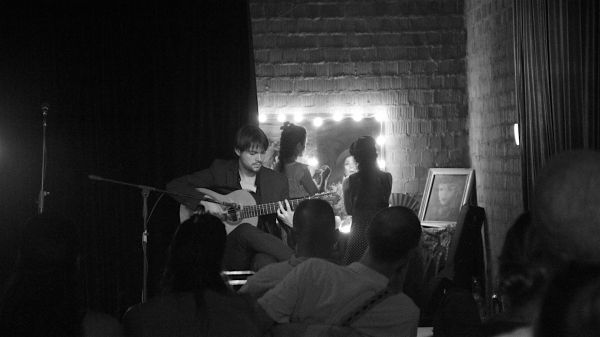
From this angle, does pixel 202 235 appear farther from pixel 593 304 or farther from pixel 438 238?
pixel 438 238

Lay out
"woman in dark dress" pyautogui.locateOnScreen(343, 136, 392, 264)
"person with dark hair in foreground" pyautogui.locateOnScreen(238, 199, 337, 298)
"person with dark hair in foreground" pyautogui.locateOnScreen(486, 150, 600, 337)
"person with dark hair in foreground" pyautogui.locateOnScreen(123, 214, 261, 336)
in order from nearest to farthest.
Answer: "person with dark hair in foreground" pyautogui.locateOnScreen(486, 150, 600, 337), "person with dark hair in foreground" pyautogui.locateOnScreen(123, 214, 261, 336), "person with dark hair in foreground" pyautogui.locateOnScreen(238, 199, 337, 298), "woman in dark dress" pyautogui.locateOnScreen(343, 136, 392, 264)

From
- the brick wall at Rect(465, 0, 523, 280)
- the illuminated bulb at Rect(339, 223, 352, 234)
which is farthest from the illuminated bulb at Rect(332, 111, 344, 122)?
the brick wall at Rect(465, 0, 523, 280)

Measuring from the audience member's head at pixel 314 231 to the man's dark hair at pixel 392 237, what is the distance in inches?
19.3

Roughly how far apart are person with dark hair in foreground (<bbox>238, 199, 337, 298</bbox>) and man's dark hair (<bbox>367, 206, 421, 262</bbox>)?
0.42 m

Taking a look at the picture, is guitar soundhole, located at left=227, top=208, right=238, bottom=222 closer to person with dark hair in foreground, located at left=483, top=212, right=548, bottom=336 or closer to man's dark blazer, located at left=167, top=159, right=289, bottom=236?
man's dark blazer, located at left=167, top=159, right=289, bottom=236

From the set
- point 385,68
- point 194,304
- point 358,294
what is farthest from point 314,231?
point 385,68

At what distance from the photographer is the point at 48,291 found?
→ 7.18ft

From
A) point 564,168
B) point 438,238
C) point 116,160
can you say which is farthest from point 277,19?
point 564,168

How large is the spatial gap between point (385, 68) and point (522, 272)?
5.40 metres

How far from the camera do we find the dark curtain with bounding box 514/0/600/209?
14.5 feet

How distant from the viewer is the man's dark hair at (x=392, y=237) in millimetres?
2867

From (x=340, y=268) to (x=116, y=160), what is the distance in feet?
13.6

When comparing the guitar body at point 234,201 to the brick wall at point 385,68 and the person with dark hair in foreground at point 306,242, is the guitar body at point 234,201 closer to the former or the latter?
the brick wall at point 385,68

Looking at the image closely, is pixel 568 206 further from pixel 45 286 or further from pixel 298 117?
pixel 298 117
